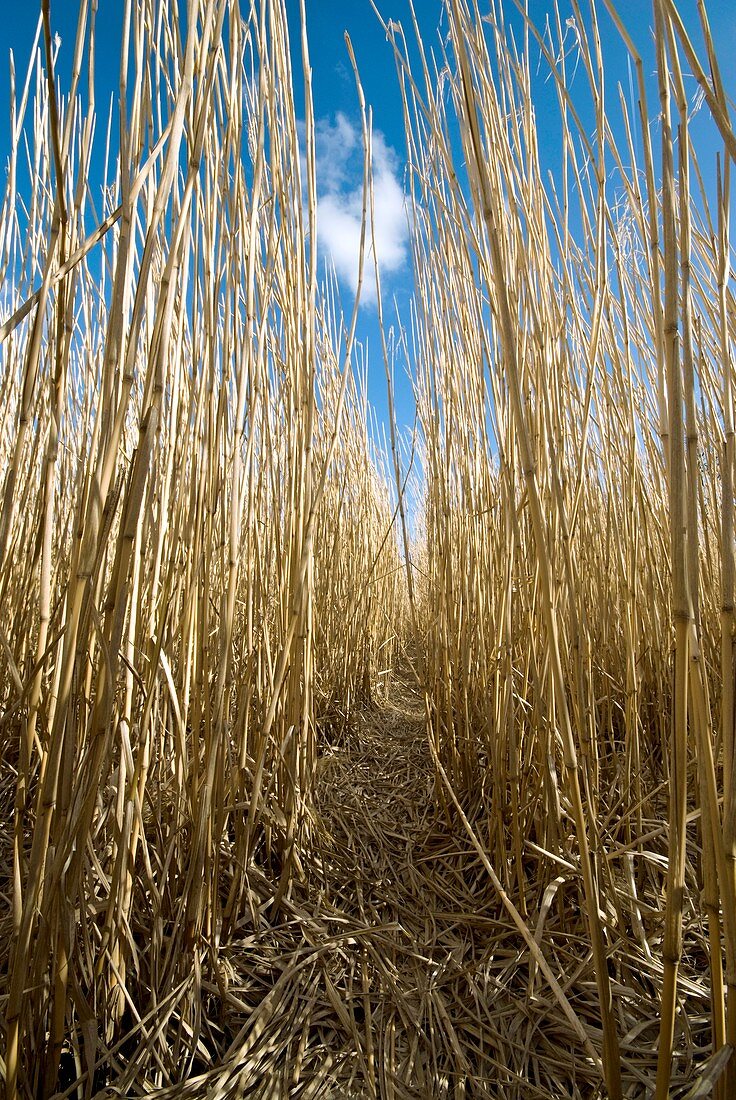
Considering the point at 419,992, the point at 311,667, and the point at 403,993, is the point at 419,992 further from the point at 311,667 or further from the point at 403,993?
the point at 311,667

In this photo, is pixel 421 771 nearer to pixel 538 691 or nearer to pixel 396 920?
pixel 396 920

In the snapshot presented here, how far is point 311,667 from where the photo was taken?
2.99 ft

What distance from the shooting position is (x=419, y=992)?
0.67m

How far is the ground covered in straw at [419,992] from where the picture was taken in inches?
21.8

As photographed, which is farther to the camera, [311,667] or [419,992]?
[311,667]

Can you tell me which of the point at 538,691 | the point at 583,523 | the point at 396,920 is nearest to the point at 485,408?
the point at 583,523

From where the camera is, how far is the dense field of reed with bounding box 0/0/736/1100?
44 centimetres

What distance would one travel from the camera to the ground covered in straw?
0.55 meters

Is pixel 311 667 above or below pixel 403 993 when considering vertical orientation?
above

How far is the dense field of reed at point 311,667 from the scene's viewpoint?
440 millimetres

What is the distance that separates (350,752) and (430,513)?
0.64m

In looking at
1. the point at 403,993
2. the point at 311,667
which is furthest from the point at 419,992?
the point at 311,667

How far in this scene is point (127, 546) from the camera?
0.46 meters

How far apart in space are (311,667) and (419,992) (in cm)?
43
